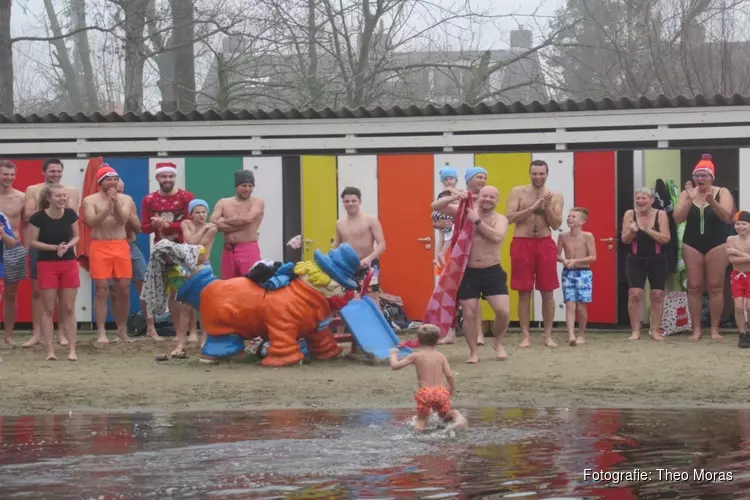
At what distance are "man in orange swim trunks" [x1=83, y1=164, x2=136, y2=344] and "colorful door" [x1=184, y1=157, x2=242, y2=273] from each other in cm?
155

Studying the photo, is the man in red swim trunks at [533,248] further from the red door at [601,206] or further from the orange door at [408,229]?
the orange door at [408,229]

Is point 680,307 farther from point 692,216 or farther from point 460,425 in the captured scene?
point 460,425

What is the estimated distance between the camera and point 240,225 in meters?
13.3

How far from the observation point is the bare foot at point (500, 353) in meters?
11.9

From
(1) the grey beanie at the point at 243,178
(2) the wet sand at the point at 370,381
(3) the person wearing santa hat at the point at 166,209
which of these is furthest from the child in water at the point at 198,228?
(2) the wet sand at the point at 370,381

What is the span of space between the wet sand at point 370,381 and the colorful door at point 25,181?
7.93ft

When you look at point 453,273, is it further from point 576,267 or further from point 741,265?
point 741,265

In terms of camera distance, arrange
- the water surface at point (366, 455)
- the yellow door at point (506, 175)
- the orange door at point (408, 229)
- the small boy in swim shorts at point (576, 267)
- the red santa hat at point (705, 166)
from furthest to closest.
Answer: the orange door at point (408, 229)
the yellow door at point (506, 175)
the small boy in swim shorts at point (576, 267)
the red santa hat at point (705, 166)
the water surface at point (366, 455)

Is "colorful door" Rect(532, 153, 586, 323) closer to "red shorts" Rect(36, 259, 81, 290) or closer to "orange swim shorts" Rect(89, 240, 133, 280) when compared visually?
"orange swim shorts" Rect(89, 240, 133, 280)

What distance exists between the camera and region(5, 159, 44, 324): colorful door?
1519 cm

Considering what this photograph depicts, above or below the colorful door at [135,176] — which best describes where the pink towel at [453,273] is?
below

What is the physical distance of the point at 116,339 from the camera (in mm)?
13953

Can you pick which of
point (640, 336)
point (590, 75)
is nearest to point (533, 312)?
point (640, 336)

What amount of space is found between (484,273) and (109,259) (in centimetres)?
425
